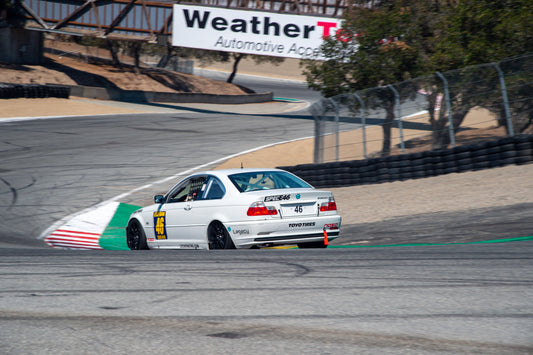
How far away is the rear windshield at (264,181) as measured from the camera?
29.7 ft

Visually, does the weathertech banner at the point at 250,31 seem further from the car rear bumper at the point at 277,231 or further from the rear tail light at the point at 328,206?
the car rear bumper at the point at 277,231

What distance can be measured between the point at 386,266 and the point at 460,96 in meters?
9.32

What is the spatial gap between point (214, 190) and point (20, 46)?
38.9 metres

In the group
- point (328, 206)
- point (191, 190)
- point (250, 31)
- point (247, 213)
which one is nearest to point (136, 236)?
point (191, 190)

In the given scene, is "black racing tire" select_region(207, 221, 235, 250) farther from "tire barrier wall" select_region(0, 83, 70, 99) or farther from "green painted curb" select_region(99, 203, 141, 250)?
"tire barrier wall" select_region(0, 83, 70, 99)

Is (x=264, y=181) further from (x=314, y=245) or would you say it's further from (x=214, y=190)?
(x=314, y=245)

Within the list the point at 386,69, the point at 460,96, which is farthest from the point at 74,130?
the point at 460,96

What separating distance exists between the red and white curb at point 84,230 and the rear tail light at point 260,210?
408 cm

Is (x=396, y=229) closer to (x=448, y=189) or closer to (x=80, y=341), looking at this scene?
(x=448, y=189)

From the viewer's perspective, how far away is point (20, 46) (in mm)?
43469


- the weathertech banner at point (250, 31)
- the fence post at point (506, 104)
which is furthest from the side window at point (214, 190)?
the weathertech banner at point (250, 31)

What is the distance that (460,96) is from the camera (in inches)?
572

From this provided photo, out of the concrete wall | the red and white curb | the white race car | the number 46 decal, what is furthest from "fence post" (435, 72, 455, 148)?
the concrete wall

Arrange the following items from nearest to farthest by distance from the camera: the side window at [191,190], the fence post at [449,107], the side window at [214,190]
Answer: the side window at [214,190]
the side window at [191,190]
the fence post at [449,107]
